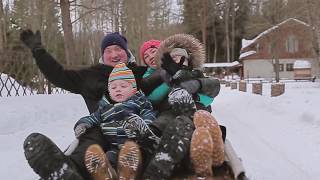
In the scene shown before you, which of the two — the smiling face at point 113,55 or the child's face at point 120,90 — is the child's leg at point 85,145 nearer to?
the child's face at point 120,90

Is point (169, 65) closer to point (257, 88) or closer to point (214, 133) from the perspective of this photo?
point (214, 133)

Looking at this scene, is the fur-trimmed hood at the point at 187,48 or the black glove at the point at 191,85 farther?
the fur-trimmed hood at the point at 187,48

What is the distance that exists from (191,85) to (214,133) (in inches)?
32.2

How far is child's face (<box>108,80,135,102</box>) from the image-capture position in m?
3.46

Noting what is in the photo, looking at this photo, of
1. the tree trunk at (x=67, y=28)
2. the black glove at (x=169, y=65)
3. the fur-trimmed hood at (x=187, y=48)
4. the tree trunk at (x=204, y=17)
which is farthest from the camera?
the tree trunk at (x=204, y=17)

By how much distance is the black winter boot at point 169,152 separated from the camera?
2754 mm

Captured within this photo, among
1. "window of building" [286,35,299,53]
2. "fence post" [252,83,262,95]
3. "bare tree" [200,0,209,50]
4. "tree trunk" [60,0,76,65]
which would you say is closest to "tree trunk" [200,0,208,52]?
"bare tree" [200,0,209,50]

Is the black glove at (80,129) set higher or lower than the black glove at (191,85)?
lower

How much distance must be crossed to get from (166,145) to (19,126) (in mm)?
6177

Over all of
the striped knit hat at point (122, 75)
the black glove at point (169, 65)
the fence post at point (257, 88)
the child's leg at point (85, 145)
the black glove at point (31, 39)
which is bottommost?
the fence post at point (257, 88)

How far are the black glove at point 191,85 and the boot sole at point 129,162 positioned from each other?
0.93 m

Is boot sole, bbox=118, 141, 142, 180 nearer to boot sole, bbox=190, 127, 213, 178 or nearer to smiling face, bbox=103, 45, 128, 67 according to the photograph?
boot sole, bbox=190, 127, 213, 178

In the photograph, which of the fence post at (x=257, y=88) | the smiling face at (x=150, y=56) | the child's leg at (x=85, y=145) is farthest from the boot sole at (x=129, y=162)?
the fence post at (x=257, y=88)

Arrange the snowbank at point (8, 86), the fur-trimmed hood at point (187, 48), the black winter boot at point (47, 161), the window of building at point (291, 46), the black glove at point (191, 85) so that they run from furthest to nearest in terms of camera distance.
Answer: the window of building at point (291, 46) < the snowbank at point (8, 86) < the fur-trimmed hood at point (187, 48) < the black glove at point (191, 85) < the black winter boot at point (47, 161)
